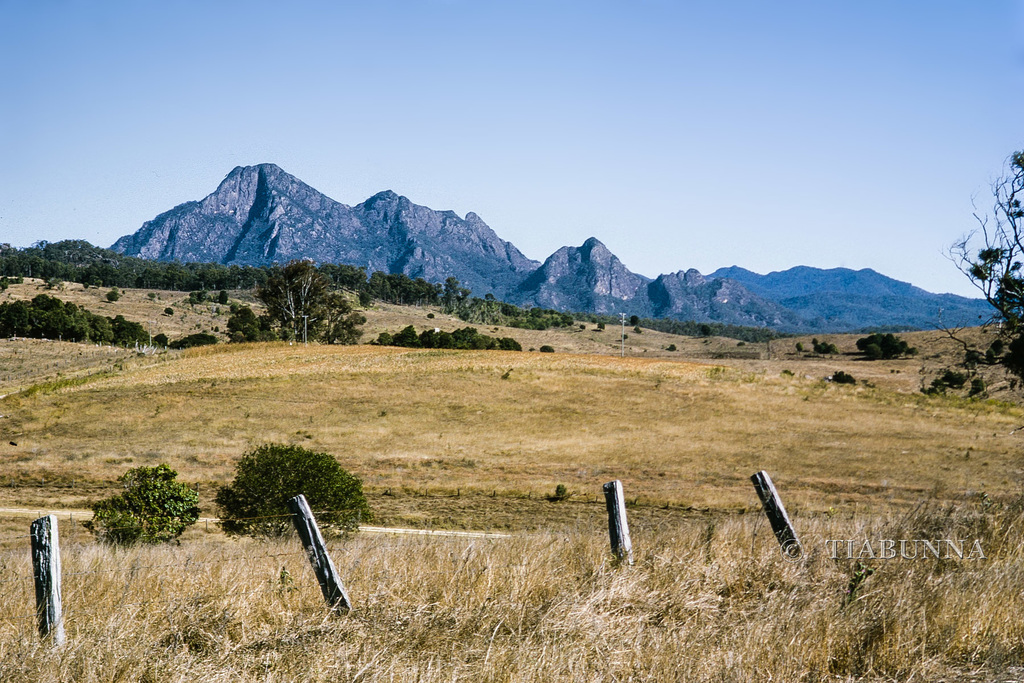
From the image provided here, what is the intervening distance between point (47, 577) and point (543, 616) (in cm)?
340

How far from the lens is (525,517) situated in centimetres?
2239

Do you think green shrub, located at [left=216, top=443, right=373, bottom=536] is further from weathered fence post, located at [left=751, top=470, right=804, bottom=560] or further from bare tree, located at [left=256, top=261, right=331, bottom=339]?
bare tree, located at [left=256, top=261, right=331, bottom=339]

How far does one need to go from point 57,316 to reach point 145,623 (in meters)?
103

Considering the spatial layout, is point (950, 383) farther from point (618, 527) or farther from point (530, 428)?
point (618, 527)

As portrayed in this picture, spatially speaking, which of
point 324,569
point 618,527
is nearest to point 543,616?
point 618,527

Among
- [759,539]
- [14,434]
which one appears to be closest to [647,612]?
[759,539]

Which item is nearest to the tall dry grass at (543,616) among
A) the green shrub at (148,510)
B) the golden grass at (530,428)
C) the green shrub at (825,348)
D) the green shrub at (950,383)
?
the green shrub at (148,510)

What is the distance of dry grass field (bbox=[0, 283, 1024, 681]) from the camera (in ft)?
15.4

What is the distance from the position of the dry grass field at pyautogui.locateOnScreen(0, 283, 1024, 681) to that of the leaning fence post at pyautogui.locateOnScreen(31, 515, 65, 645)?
0.21 m

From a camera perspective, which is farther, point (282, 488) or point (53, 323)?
point (53, 323)

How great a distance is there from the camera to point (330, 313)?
97625 millimetres

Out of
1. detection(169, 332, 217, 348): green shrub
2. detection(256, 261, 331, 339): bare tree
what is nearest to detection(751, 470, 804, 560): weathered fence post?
detection(256, 261, 331, 339): bare tree

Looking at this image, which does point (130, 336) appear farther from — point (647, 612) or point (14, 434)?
point (647, 612)

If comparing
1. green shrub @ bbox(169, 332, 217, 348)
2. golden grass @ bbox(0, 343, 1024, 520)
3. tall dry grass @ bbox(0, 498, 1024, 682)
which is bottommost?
golden grass @ bbox(0, 343, 1024, 520)
